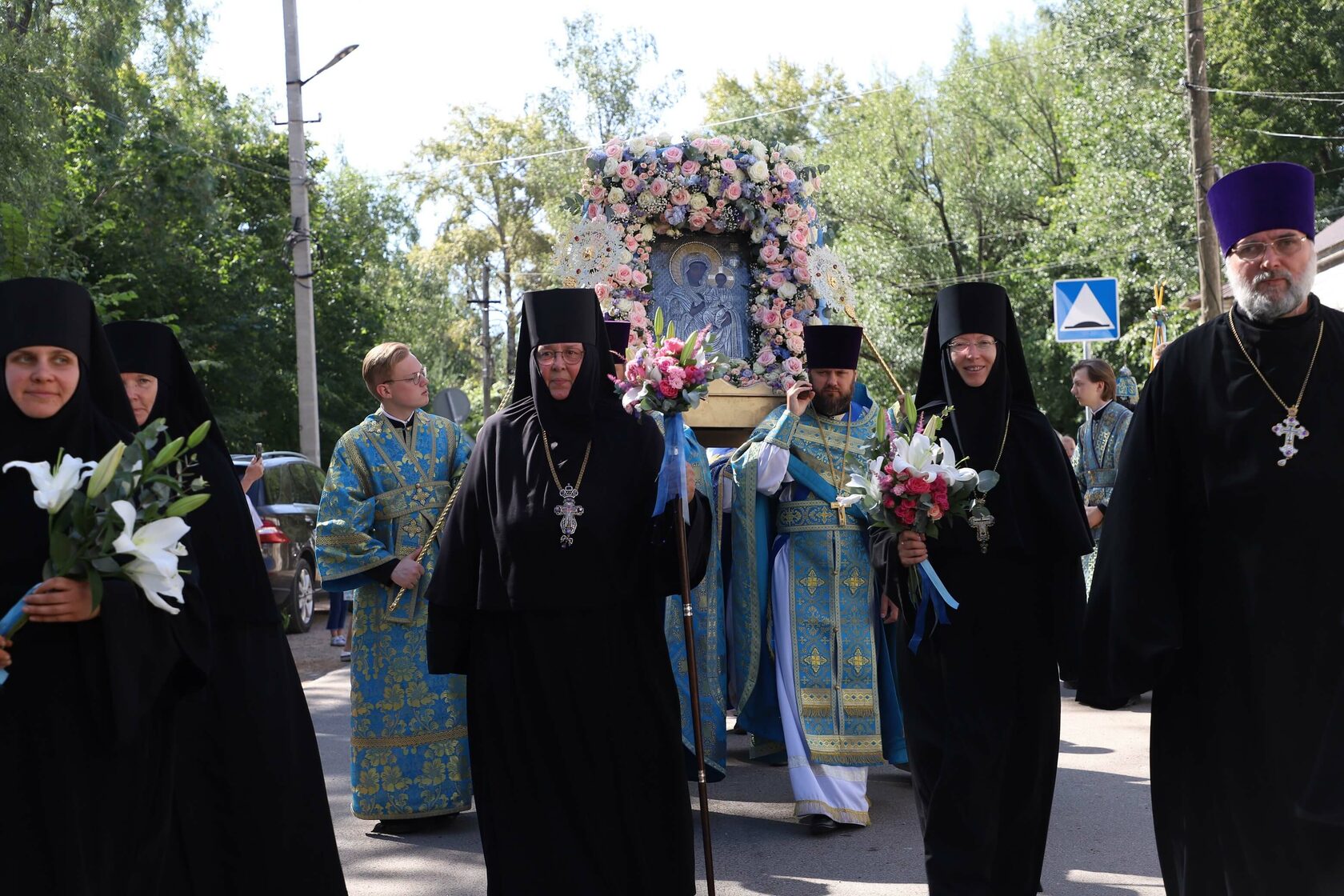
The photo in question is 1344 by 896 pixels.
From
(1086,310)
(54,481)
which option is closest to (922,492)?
(54,481)

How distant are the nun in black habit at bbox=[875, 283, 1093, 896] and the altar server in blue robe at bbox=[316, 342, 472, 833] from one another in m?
2.60

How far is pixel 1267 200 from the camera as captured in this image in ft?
14.2

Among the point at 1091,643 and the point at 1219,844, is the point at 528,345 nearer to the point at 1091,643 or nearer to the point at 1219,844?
the point at 1091,643

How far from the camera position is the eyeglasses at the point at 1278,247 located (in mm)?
4285

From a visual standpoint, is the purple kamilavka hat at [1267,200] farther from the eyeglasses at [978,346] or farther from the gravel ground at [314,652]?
the gravel ground at [314,652]

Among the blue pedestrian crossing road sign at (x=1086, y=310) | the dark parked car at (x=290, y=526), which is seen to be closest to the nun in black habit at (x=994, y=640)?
the blue pedestrian crossing road sign at (x=1086, y=310)

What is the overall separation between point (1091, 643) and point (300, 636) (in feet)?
42.3

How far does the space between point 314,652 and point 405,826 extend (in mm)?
7823

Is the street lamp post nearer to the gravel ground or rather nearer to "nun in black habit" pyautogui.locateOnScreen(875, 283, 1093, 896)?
the gravel ground

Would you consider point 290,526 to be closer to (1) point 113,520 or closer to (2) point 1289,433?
(1) point 113,520

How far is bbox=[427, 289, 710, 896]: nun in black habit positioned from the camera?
520 cm

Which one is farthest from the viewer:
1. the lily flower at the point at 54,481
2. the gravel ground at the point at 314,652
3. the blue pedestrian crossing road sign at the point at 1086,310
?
the blue pedestrian crossing road sign at the point at 1086,310

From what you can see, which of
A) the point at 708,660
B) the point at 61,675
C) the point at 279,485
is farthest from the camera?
the point at 279,485

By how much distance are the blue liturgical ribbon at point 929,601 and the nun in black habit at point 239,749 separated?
216cm
